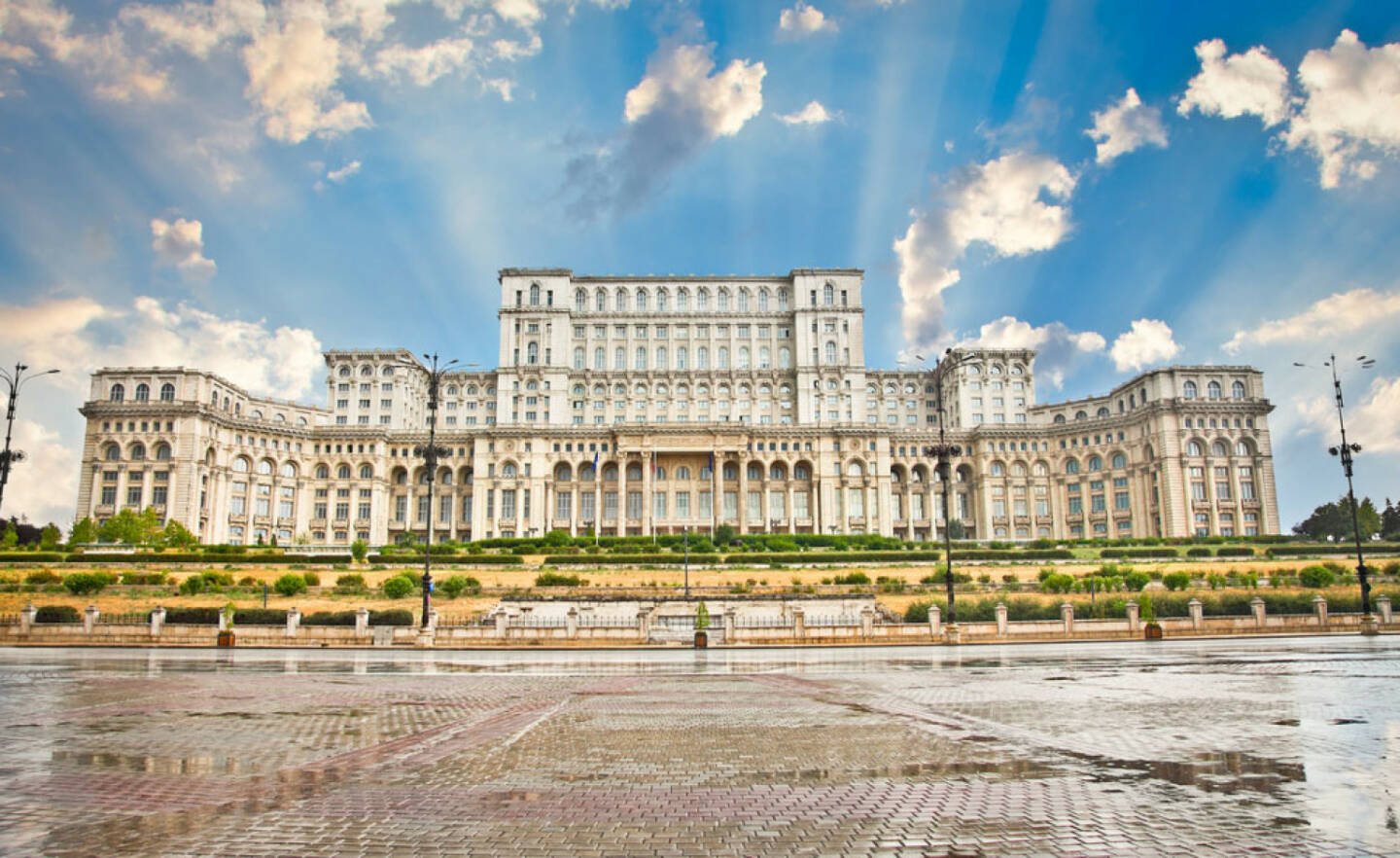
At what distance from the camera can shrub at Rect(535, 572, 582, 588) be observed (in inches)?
1997

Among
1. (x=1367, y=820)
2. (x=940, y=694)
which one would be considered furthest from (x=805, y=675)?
(x=1367, y=820)

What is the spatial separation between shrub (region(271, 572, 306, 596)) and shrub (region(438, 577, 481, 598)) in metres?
7.72

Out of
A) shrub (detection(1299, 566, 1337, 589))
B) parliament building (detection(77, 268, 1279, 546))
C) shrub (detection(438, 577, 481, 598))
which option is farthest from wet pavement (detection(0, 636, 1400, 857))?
parliament building (detection(77, 268, 1279, 546))

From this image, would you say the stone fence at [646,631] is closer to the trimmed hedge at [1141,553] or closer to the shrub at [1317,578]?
the shrub at [1317,578]

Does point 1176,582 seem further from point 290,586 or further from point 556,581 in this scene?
point 290,586

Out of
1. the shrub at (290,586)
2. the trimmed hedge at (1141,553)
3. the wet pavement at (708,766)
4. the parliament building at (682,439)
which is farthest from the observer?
the parliament building at (682,439)

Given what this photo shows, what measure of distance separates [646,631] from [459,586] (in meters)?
17.9

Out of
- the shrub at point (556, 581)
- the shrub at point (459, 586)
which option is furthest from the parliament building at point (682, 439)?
the shrub at point (459, 586)

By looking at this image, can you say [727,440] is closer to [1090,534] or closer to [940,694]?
[1090,534]

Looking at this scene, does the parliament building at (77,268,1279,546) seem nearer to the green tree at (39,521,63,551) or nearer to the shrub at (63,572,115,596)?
the green tree at (39,521,63,551)

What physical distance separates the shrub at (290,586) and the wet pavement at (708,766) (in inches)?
1121

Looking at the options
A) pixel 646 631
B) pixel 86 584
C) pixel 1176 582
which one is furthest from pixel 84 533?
pixel 1176 582

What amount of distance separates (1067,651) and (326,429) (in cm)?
9431

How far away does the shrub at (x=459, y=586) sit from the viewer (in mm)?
47156
